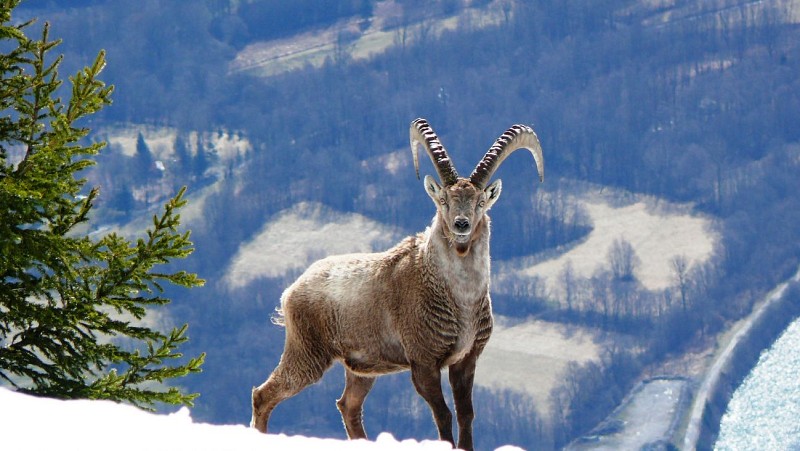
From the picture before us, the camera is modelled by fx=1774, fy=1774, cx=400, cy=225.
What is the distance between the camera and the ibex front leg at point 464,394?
28000mm

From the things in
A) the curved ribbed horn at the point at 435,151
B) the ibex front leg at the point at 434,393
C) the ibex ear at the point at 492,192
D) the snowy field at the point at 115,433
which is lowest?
the ibex front leg at the point at 434,393

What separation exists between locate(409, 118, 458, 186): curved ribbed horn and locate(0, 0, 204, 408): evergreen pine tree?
209 inches

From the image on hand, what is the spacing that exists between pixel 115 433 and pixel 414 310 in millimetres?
11659

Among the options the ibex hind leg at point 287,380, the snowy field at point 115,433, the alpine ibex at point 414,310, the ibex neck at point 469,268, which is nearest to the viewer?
the snowy field at point 115,433

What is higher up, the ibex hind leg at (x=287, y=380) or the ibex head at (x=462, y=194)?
the ibex head at (x=462, y=194)

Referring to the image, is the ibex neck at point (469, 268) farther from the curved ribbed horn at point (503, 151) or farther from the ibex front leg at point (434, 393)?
the ibex front leg at point (434, 393)

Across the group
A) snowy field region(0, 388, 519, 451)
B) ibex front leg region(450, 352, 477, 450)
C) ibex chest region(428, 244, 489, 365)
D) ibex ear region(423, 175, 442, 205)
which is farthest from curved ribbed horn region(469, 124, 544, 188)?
snowy field region(0, 388, 519, 451)

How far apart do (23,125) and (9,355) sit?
3.36m

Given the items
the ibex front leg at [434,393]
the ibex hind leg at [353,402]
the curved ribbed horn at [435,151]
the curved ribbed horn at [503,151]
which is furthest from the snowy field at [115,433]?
the ibex hind leg at [353,402]

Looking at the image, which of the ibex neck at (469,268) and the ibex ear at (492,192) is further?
the ibex neck at (469,268)

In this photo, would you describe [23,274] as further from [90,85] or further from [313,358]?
[313,358]

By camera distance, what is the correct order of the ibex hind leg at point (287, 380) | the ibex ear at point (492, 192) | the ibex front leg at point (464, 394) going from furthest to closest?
the ibex hind leg at point (287, 380)
the ibex ear at point (492, 192)
the ibex front leg at point (464, 394)

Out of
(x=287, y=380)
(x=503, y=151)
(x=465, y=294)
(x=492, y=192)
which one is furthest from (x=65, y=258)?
(x=503, y=151)

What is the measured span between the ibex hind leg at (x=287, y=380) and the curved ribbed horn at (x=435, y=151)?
3.74 metres
